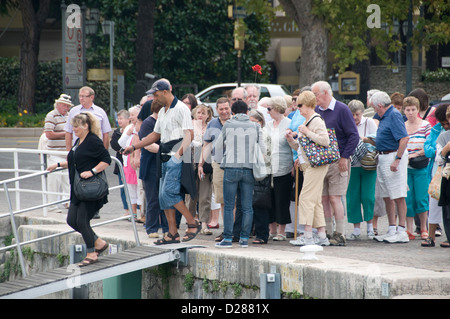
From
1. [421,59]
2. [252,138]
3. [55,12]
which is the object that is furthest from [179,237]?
[421,59]

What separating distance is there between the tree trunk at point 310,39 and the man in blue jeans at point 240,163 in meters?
12.2

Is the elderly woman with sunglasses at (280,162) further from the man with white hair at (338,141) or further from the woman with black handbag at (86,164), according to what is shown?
the woman with black handbag at (86,164)

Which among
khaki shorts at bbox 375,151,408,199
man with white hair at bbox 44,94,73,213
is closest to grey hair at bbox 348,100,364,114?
khaki shorts at bbox 375,151,408,199

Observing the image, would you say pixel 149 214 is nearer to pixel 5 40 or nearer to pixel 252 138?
pixel 252 138

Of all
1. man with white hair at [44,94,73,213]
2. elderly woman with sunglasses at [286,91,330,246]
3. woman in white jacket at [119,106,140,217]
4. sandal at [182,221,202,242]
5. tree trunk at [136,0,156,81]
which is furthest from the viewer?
tree trunk at [136,0,156,81]

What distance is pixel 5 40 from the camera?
3594 centimetres

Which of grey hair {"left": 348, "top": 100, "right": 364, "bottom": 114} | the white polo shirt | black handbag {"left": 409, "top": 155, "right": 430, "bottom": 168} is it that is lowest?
black handbag {"left": 409, "top": 155, "right": 430, "bottom": 168}

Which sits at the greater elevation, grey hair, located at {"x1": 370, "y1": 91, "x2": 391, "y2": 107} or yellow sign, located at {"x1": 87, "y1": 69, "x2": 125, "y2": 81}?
yellow sign, located at {"x1": 87, "y1": 69, "x2": 125, "y2": 81}

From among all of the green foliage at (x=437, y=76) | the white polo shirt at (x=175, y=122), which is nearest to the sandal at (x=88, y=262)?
the white polo shirt at (x=175, y=122)

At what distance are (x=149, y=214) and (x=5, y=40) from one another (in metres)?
28.6

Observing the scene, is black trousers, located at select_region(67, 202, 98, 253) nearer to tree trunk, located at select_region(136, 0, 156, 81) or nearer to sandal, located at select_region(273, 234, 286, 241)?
sandal, located at select_region(273, 234, 286, 241)

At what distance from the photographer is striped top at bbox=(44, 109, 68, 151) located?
11.5 m

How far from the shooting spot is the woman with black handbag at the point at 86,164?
326 inches

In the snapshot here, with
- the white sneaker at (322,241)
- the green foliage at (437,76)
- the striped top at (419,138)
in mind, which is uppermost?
the green foliage at (437,76)
